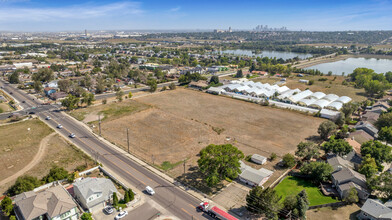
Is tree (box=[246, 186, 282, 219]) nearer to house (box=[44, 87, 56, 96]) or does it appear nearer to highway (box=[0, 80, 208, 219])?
highway (box=[0, 80, 208, 219])

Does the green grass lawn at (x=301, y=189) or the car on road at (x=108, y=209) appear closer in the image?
the car on road at (x=108, y=209)

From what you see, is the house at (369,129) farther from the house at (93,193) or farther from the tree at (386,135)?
the house at (93,193)

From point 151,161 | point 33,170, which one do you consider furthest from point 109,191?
point 33,170

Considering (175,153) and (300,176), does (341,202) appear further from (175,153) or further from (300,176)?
(175,153)

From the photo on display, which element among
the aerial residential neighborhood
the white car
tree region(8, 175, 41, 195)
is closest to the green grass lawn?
the aerial residential neighborhood

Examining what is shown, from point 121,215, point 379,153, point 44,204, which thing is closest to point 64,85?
point 44,204

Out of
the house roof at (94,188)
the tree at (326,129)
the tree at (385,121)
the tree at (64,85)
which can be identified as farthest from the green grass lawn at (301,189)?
the tree at (64,85)
